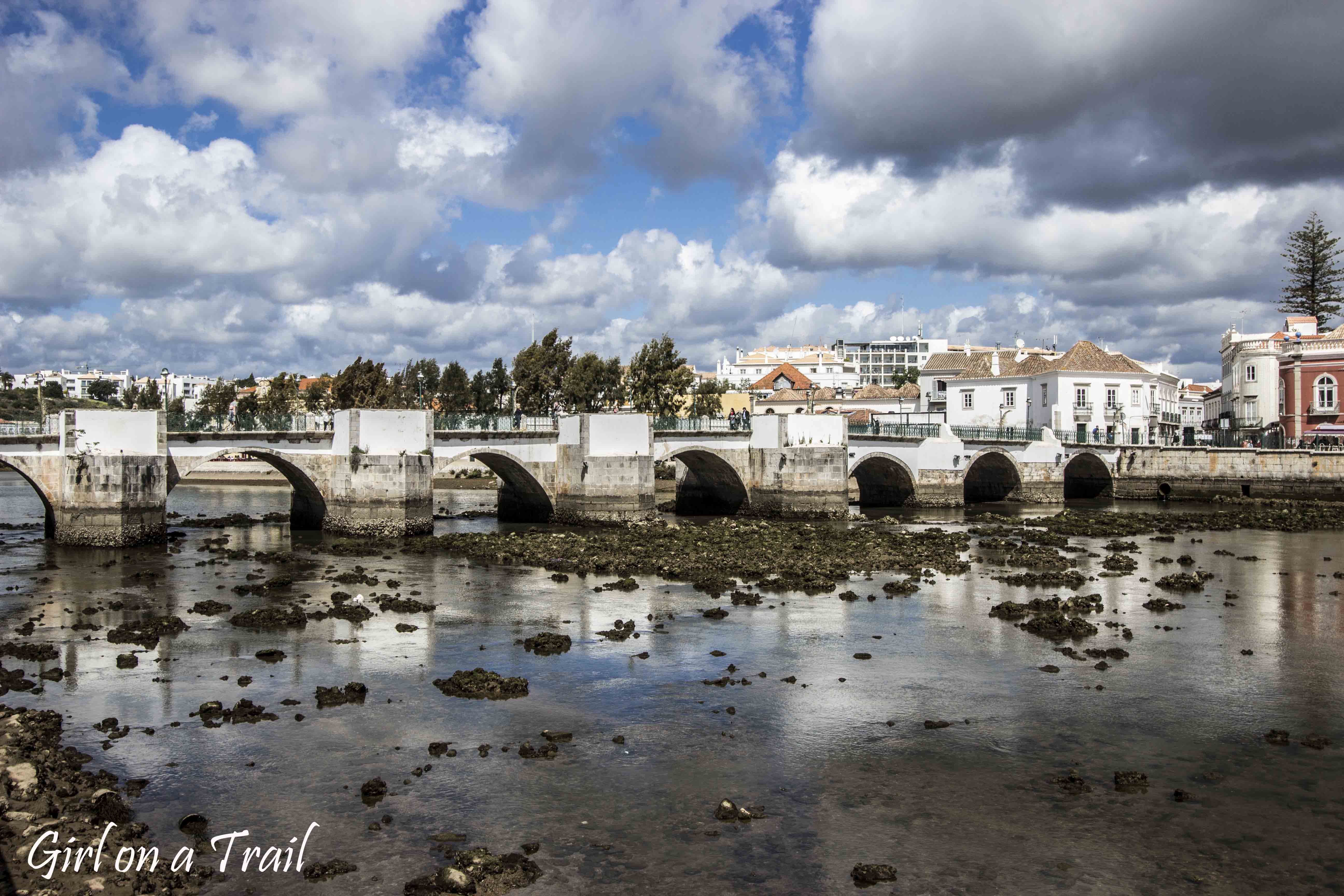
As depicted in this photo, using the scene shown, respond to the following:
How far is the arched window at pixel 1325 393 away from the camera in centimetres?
6606

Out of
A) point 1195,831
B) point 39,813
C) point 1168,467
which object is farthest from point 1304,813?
point 1168,467

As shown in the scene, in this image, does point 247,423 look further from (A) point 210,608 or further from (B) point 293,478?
(A) point 210,608

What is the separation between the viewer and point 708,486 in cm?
5488

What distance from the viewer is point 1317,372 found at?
66438 mm

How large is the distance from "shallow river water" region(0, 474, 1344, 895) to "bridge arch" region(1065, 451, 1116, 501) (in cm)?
4250

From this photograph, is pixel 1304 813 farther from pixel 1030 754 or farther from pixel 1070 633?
pixel 1070 633

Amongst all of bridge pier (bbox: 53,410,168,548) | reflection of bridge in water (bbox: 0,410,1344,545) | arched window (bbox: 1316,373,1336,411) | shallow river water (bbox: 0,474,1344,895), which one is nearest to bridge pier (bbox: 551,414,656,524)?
reflection of bridge in water (bbox: 0,410,1344,545)

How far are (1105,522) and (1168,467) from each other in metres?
22.8

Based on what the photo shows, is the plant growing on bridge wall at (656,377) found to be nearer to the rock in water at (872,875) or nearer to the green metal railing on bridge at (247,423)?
the green metal railing on bridge at (247,423)

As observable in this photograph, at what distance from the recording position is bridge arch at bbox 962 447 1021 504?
6156cm

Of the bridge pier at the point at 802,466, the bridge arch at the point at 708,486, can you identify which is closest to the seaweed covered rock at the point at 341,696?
the bridge arch at the point at 708,486

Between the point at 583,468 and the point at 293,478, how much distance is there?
12.5m

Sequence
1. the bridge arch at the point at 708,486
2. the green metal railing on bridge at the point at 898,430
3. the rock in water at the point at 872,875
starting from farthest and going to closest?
the green metal railing on bridge at the point at 898,430 < the bridge arch at the point at 708,486 < the rock in water at the point at 872,875

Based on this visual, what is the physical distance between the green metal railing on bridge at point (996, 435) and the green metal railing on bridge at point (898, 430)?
227 cm
